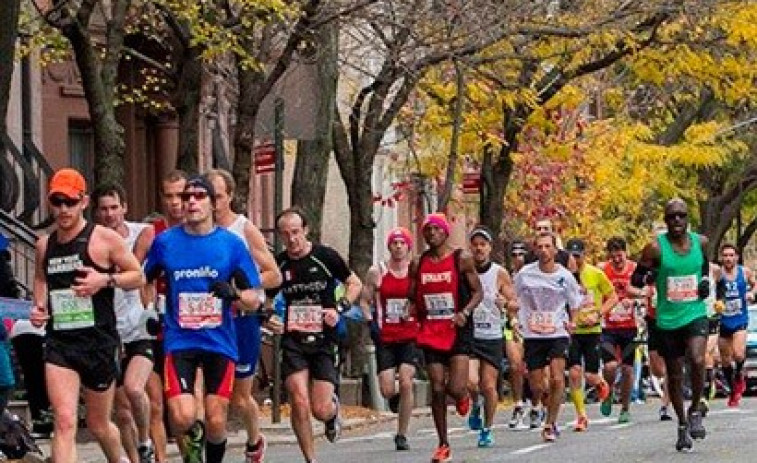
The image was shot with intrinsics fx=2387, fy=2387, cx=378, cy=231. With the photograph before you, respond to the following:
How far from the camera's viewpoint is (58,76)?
29422 mm

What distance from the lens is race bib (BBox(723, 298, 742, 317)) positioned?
2669cm

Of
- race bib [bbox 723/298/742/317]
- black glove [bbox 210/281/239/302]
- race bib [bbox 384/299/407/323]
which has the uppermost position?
black glove [bbox 210/281/239/302]

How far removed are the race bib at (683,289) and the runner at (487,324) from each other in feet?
10.2

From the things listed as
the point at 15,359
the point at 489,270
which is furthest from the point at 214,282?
the point at 489,270

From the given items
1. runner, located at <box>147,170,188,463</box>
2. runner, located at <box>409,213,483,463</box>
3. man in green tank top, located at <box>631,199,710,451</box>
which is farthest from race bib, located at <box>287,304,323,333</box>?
man in green tank top, located at <box>631,199,710,451</box>

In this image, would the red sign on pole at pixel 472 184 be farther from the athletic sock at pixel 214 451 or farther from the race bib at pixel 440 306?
the athletic sock at pixel 214 451

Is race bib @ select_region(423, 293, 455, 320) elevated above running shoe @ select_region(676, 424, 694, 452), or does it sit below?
above

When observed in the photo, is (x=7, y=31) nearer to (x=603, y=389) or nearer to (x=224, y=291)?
(x=224, y=291)

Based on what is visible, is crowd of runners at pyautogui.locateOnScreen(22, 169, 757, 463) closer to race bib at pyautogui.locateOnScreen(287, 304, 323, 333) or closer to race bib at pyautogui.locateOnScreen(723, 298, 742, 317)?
race bib at pyautogui.locateOnScreen(287, 304, 323, 333)

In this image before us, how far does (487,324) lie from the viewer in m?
21.9

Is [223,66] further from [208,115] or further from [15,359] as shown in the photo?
[15,359]

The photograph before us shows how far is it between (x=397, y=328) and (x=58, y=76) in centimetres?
1035

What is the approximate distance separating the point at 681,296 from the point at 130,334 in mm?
4654

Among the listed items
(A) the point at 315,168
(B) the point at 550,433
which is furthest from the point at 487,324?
(A) the point at 315,168
